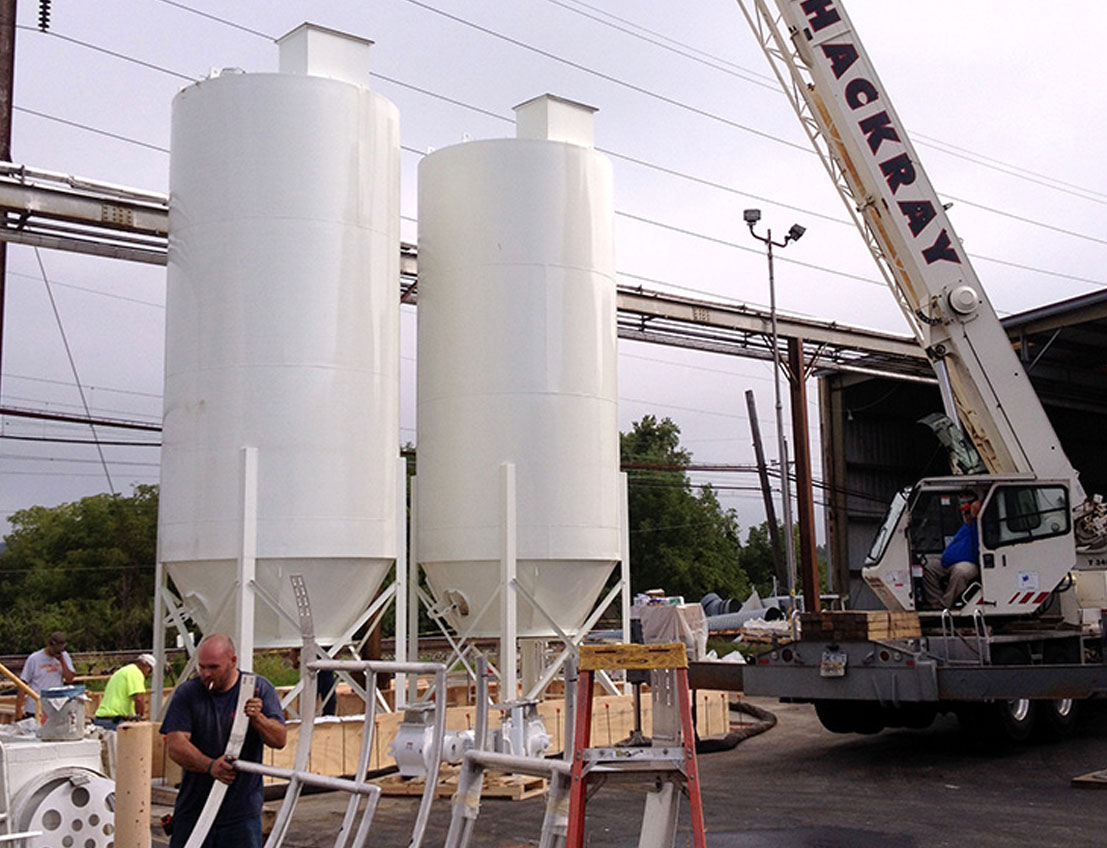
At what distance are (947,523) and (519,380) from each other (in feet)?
17.7

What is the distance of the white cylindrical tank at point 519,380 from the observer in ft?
43.4

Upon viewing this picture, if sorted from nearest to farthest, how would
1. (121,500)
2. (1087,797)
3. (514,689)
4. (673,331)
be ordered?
(1087,797) < (514,689) < (673,331) < (121,500)

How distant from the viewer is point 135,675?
460 inches

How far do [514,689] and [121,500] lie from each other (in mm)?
41869

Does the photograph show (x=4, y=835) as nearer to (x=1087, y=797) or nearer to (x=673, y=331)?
(x=1087, y=797)

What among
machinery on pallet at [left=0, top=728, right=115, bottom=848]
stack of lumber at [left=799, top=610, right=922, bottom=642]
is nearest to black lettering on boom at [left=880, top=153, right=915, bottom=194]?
stack of lumber at [left=799, top=610, right=922, bottom=642]

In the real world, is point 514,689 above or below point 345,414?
below

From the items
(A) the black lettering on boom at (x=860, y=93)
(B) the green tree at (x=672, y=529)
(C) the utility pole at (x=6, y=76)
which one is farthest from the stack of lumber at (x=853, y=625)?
(B) the green tree at (x=672, y=529)

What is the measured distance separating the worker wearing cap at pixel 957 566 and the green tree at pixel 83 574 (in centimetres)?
3706

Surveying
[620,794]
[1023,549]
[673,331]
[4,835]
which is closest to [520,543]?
[620,794]

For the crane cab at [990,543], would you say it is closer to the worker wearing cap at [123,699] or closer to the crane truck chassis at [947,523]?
the crane truck chassis at [947,523]

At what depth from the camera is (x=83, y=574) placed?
157ft

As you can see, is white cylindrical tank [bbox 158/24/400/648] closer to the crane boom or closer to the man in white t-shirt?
the man in white t-shirt

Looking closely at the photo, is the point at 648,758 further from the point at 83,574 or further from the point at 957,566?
the point at 83,574
